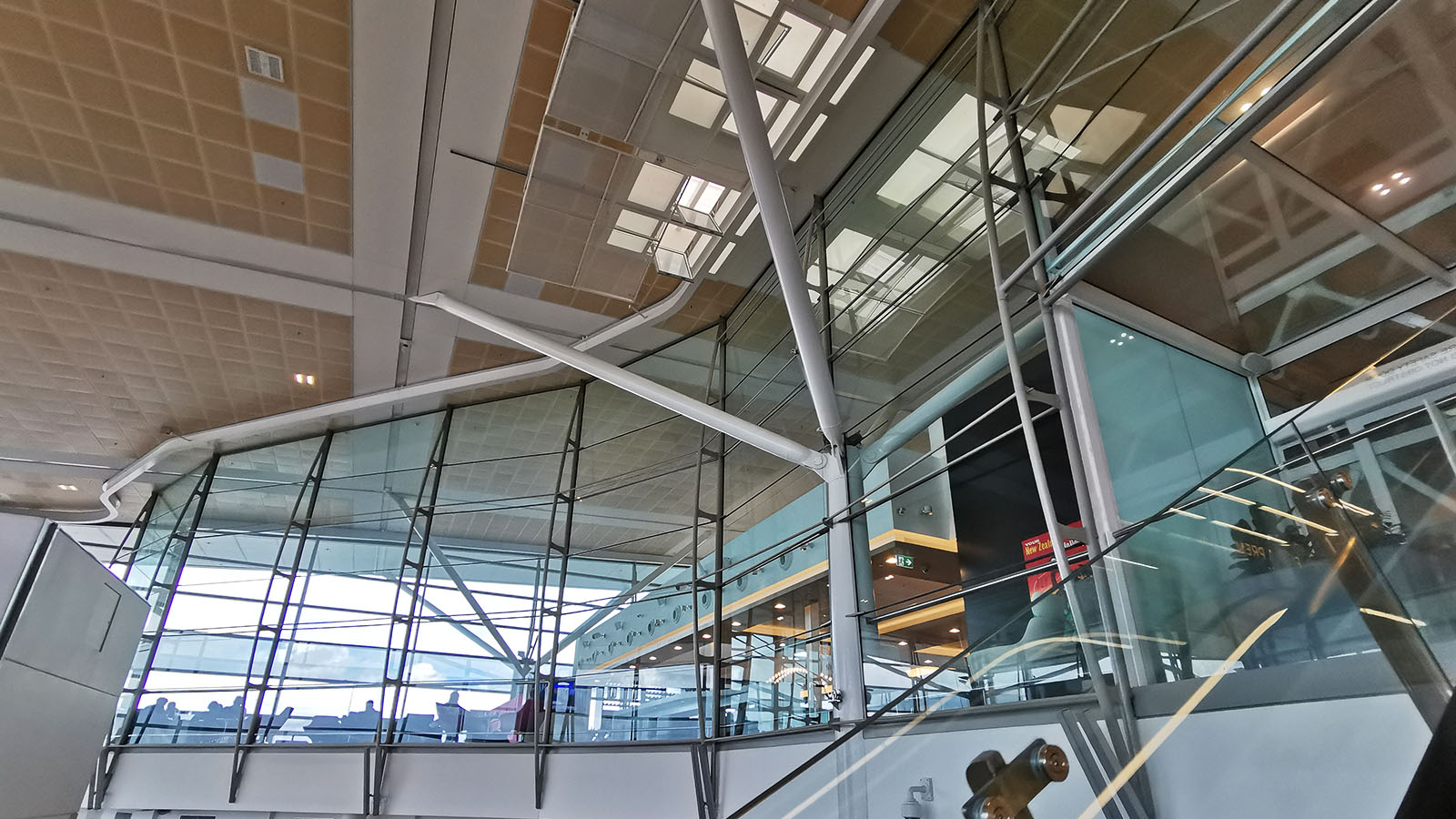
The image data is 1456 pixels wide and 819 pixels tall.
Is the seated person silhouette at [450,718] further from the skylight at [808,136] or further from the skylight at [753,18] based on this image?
the skylight at [753,18]

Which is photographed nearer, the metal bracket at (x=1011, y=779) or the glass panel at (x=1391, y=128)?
the metal bracket at (x=1011, y=779)

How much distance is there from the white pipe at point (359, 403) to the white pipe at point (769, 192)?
3.29m

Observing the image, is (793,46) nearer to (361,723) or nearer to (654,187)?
(654,187)

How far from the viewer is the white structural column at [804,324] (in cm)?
495

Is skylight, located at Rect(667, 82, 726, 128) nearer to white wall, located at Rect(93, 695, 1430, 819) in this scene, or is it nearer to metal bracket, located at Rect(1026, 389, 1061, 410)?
metal bracket, located at Rect(1026, 389, 1061, 410)

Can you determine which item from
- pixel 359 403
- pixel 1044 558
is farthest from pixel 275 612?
pixel 1044 558

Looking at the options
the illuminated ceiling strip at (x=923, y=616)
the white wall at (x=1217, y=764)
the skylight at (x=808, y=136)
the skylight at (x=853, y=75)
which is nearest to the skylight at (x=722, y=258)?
the skylight at (x=808, y=136)

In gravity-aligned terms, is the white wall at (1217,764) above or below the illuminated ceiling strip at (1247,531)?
below

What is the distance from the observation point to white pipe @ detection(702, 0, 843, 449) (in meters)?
4.88

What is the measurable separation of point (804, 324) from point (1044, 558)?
2483 mm

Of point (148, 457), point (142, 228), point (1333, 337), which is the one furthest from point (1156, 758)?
point (148, 457)

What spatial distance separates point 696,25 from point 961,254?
108 inches

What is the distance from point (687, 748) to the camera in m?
7.38

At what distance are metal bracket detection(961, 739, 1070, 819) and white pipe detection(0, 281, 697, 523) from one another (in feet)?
25.8
